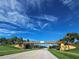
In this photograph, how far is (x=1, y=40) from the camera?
16612 cm

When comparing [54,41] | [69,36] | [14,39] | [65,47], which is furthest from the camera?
[14,39]

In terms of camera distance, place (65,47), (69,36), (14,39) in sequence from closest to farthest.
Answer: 1. (65,47)
2. (69,36)
3. (14,39)

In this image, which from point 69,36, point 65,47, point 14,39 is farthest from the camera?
point 14,39

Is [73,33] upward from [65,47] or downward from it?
upward

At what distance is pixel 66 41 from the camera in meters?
144

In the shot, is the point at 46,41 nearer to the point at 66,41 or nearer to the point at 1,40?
the point at 66,41

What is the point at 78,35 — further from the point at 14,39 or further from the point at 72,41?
the point at 14,39

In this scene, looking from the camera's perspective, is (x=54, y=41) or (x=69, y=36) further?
(x=54, y=41)

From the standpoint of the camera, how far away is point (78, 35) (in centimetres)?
13950

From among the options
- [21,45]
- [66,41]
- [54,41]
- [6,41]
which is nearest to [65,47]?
[66,41]

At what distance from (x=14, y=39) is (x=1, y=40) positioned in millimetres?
14284

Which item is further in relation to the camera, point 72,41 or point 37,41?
point 37,41

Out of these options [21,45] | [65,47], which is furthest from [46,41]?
[65,47]

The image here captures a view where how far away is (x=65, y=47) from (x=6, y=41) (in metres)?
57.0
